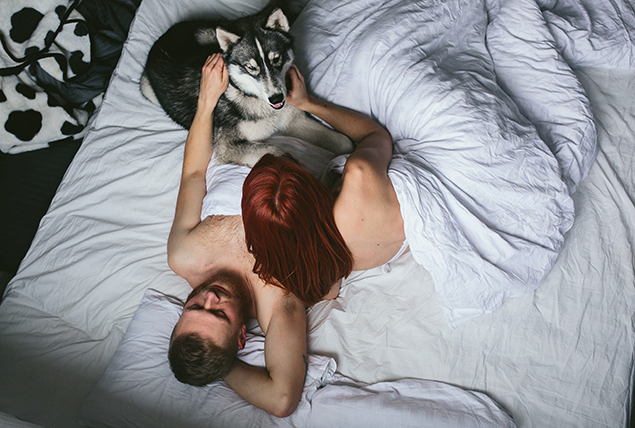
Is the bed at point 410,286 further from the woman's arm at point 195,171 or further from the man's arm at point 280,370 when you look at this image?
the woman's arm at point 195,171

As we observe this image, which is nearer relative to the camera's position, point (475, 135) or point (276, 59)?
point (475, 135)

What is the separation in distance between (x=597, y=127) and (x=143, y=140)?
7.16 ft

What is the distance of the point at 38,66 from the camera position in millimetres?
2248

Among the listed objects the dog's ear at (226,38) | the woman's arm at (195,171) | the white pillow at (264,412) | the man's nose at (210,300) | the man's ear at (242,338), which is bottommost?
the white pillow at (264,412)

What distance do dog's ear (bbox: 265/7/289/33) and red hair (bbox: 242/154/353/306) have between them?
66 cm

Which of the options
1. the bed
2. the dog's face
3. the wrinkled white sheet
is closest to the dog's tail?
the bed

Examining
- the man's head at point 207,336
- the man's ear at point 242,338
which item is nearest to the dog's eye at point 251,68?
the man's head at point 207,336

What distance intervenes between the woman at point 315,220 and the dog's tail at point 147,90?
44.8 inches

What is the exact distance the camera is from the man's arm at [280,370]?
1408 millimetres

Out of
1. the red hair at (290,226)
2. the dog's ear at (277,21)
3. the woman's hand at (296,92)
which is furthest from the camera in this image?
the woman's hand at (296,92)

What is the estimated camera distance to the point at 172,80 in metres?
2.01

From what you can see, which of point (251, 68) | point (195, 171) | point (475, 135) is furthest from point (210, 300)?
point (475, 135)

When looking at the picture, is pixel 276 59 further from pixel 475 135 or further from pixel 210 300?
pixel 210 300

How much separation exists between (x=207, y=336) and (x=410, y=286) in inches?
32.6
